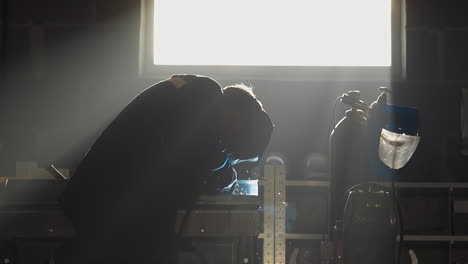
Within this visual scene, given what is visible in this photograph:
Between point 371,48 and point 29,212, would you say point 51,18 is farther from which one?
point 29,212

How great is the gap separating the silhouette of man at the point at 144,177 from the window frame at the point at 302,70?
190 cm

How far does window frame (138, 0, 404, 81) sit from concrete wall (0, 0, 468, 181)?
0.16ft

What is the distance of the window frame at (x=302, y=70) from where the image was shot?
375 cm

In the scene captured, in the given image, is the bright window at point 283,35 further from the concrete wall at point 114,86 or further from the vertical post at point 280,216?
the vertical post at point 280,216

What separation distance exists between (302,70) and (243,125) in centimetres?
186

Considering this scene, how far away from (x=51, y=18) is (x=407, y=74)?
2170 mm

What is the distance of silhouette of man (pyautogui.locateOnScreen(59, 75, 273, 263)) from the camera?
1.78 metres

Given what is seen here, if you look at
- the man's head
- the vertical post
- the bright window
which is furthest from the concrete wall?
the man's head

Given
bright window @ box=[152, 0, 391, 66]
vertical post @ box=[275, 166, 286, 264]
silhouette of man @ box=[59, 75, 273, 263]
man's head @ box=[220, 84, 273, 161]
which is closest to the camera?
→ silhouette of man @ box=[59, 75, 273, 263]

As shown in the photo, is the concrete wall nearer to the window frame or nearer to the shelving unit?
the window frame

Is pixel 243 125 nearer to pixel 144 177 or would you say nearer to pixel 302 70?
pixel 144 177

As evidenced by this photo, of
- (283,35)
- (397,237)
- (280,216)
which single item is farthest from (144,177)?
(283,35)

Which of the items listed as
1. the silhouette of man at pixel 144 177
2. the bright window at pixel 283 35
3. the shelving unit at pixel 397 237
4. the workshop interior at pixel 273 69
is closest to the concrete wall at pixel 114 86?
the workshop interior at pixel 273 69

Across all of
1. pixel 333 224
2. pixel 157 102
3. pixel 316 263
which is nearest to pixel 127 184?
pixel 157 102
